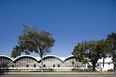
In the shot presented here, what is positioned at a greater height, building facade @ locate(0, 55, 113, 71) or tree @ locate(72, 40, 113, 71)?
tree @ locate(72, 40, 113, 71)

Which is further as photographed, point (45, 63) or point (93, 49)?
point (45, 63)

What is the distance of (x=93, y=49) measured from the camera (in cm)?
3772

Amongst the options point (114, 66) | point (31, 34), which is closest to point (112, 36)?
point (114, 66)

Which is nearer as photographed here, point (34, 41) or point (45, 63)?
point (34, 41)

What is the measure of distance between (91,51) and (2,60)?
33.9 metres

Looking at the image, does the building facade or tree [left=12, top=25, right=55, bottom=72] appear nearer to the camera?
tree [left=12, top=25, right=55, bottom=72]

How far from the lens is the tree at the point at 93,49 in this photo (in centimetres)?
3703

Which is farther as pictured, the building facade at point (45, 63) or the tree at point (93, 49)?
the building facade at point (45, 63)

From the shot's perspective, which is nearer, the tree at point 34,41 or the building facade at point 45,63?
the tree at point 34,41

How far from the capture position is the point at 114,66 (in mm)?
58500

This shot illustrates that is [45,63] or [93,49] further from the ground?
[93,49]

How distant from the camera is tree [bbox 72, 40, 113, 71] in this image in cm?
3703

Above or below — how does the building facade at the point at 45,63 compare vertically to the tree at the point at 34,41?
below

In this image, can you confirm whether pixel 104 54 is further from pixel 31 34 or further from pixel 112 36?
pixel 31 34
